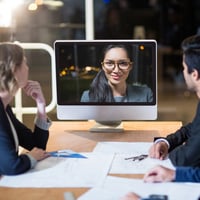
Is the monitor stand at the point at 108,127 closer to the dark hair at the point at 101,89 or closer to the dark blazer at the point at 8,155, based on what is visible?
the dark hair at the point at 101,89

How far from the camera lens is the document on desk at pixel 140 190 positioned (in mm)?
1363

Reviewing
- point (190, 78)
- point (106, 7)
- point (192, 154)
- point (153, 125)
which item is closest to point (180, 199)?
point (192, 154)

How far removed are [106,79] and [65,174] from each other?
2.42 ft

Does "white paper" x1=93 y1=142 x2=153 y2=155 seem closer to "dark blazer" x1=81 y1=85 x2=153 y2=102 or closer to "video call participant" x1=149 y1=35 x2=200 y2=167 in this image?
"video call participant" x1=149 y1=35 x2=200 y2=167

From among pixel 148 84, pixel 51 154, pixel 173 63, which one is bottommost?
pixel 173 63

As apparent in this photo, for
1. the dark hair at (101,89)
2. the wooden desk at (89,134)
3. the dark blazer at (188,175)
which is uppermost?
the dark hair at (101,89)

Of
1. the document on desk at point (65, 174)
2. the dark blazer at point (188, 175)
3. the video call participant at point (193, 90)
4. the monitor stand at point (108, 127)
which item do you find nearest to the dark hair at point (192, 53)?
the video call participant at point (193, 90)

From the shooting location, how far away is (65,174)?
1.57 meters

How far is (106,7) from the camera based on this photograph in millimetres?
8031

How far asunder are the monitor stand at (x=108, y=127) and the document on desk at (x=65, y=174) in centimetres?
47

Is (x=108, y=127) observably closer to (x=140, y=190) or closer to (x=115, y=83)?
(x=115, y=83)

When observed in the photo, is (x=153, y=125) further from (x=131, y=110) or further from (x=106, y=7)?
(x=106, y=7)

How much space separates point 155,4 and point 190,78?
706 centimetres

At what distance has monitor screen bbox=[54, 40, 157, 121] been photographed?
7.18 feet
